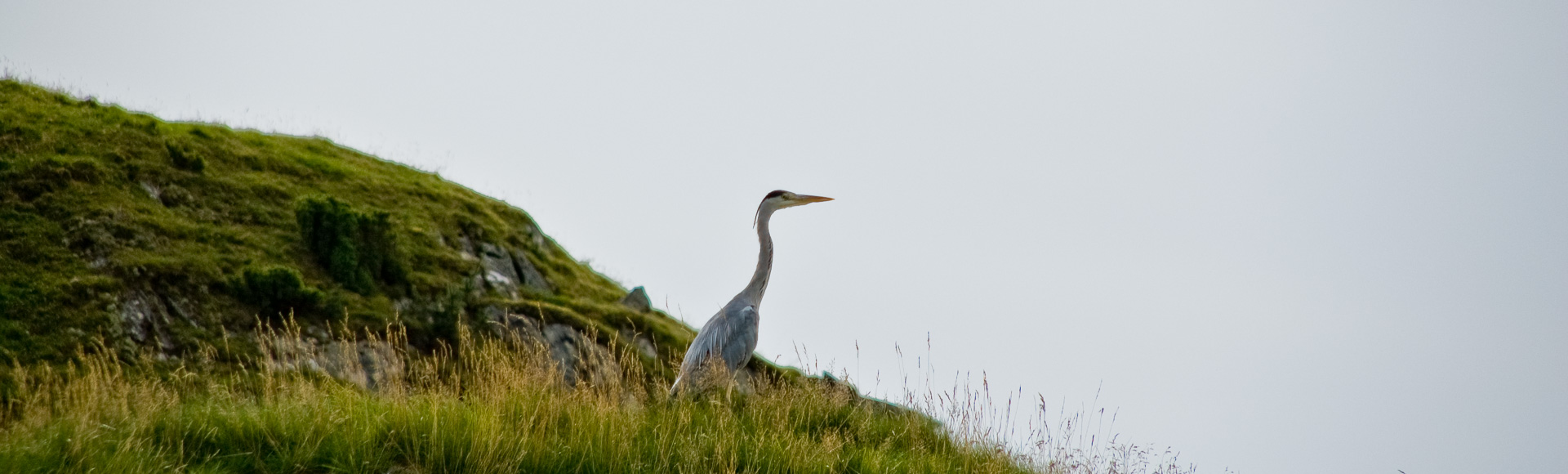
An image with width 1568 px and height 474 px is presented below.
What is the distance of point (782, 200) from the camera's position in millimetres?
10273

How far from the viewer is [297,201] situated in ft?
54.6

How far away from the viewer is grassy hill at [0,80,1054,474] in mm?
5734

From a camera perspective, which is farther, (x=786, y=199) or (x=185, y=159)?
(x=185, y=159)

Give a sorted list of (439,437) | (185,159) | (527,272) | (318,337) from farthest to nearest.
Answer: (527,272)
(185,159)
(318,337)
(439,437)

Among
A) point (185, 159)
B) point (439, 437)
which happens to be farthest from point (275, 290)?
point (439, 437)

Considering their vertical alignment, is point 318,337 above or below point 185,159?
below

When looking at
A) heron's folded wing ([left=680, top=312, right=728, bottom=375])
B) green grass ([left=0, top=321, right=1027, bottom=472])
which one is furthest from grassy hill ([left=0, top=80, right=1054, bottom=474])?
heron's folded wing ([left=680, top=312, right=728, bottom=375])

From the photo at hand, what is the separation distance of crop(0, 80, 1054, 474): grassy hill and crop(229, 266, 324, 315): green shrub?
1.2 inches

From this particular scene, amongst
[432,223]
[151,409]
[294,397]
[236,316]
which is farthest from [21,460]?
[432,223]

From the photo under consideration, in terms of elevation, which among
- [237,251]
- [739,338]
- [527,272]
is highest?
[739,338]

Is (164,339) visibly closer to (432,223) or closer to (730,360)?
(432,223)

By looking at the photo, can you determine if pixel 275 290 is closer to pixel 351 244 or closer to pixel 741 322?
pixel 351 244

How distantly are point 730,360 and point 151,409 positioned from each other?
4817 mm

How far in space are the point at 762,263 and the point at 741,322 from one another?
0.86m
